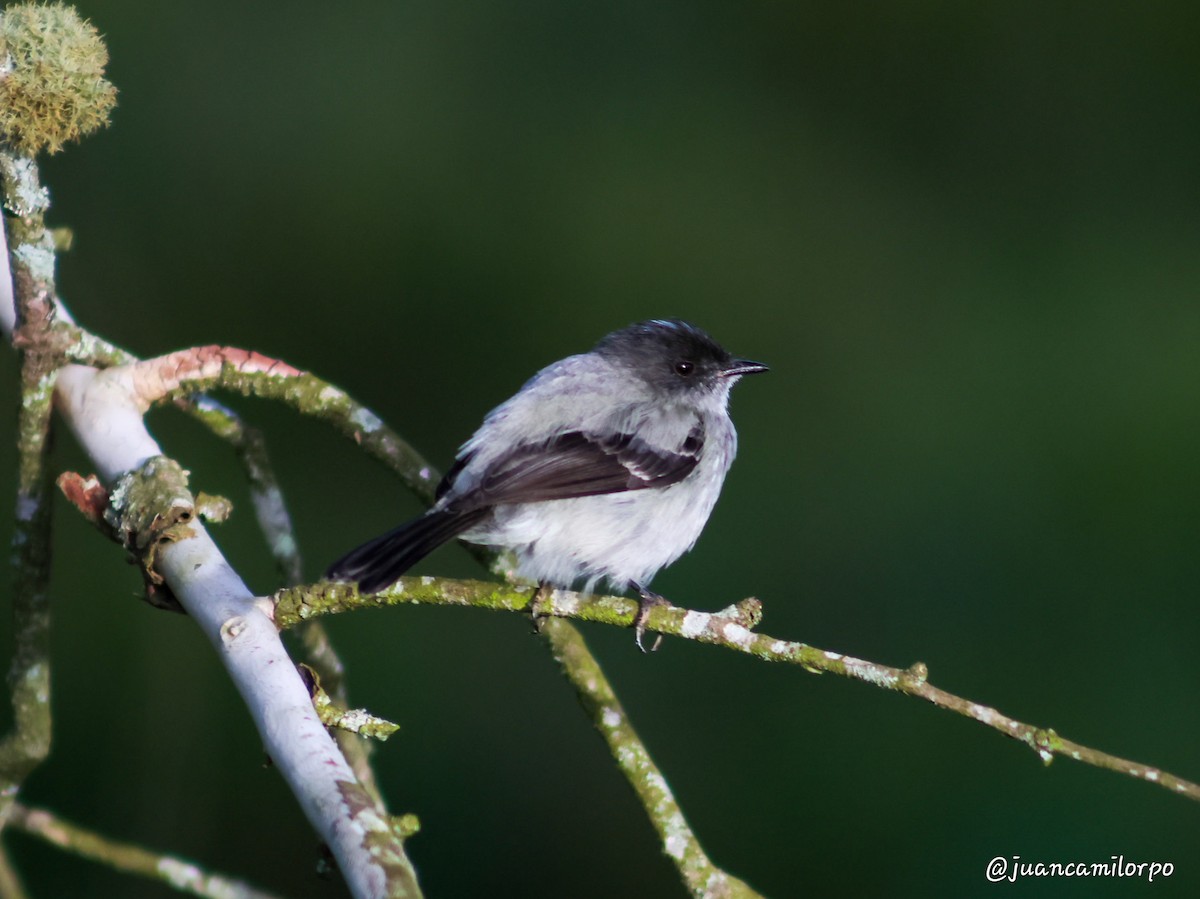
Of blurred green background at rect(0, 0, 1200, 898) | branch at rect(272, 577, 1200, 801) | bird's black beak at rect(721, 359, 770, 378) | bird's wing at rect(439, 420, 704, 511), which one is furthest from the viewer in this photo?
blurred green background at rect(0, 0, 1200, 898)

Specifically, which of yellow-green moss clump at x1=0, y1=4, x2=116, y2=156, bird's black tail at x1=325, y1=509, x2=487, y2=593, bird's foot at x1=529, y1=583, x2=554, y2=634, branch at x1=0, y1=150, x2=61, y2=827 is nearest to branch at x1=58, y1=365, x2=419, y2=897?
branch at x1=0, y1=150, x2=61, y2=827

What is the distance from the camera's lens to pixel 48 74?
1704 mm

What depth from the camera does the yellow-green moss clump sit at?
1.71m

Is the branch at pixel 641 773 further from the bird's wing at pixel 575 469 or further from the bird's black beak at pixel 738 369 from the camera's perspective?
the bird's black beak at pixel 738 369

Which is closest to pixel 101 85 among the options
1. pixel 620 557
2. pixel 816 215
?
pixel 620 557

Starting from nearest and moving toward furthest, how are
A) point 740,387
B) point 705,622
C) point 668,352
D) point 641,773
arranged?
point 705,622 < point 641,773 < point 668,352 < point 740,387

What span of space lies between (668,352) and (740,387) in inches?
68.0

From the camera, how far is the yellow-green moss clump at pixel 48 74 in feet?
5.60

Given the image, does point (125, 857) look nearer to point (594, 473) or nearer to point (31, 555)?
point (31, 555)

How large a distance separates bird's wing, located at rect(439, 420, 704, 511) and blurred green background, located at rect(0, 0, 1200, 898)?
143 cm

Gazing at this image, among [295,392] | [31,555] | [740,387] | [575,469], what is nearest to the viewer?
[31,555]

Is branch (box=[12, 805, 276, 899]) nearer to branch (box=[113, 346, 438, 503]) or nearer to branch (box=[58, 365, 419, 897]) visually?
branch (box=[58, 365, 419, 897])

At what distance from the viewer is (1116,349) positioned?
504 cm

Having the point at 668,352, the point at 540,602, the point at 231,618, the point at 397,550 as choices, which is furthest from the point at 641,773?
the point at 668,352
